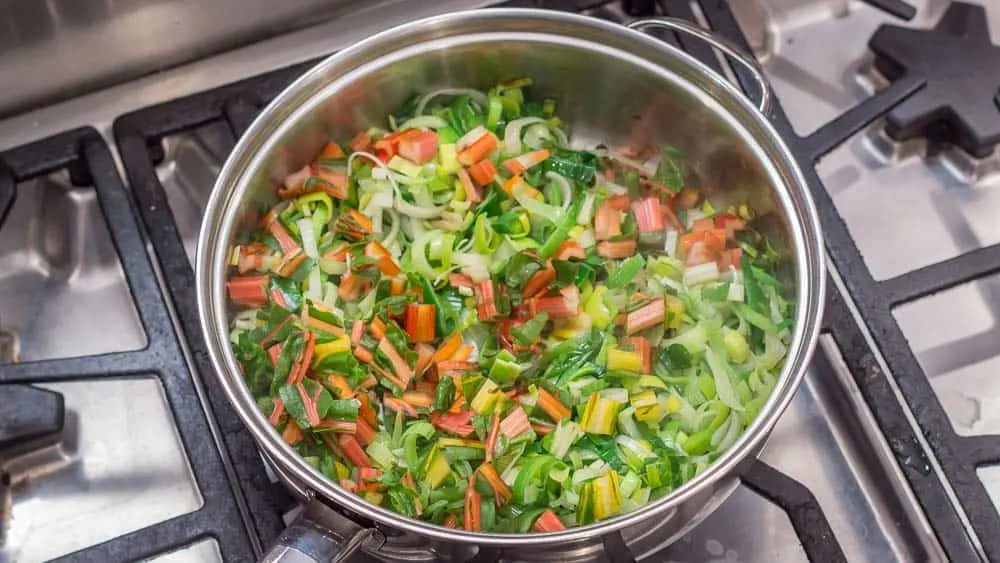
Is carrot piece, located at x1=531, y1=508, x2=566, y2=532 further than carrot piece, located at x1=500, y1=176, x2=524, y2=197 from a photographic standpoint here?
No

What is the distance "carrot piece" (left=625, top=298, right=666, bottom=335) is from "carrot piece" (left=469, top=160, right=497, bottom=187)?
0.18 meters

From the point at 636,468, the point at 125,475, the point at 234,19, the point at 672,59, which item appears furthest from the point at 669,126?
the point at 125,475

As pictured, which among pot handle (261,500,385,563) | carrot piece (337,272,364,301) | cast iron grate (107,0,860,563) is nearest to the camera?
pot handle (261,500,385,563)

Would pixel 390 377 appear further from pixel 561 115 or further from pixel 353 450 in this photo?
pixel 561 115

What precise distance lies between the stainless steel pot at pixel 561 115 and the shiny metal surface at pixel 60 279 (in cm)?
15

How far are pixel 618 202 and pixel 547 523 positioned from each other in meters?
Result: 0.31

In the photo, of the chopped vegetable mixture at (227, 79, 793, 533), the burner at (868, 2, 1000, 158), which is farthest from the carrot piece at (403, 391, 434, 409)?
the burner at (868, 2, 1000, 158)

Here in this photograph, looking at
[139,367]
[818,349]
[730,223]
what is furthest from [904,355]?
[139,367]

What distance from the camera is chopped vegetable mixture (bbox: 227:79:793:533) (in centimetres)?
79

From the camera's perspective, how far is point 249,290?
838mm

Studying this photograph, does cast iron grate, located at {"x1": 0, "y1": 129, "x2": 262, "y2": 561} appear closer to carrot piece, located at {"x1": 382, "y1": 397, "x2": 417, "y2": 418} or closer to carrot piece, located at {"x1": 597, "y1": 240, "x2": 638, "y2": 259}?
carrot piece, located at {"x1": 382, "y1": 397, "x2": 417, "y2": 418}

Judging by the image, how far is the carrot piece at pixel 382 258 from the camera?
87 centimetres

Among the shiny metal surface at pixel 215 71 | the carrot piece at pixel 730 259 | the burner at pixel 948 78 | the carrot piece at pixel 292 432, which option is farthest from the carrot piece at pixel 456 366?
the burner at pixel 948 78

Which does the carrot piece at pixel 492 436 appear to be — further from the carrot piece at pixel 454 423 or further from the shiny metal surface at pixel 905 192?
the shiny metal surface at pixel 905 192
